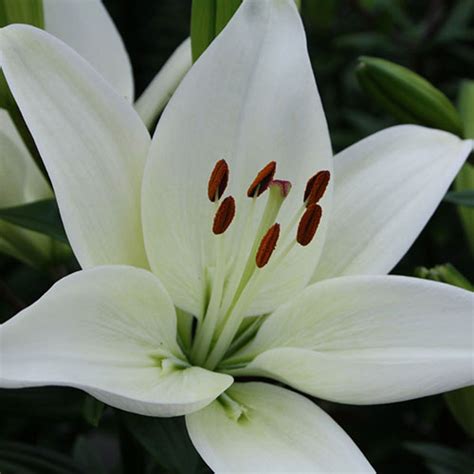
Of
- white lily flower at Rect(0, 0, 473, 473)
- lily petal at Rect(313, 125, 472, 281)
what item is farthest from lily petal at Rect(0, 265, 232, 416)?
lily petal at Rect(313, 125, 472, 281)

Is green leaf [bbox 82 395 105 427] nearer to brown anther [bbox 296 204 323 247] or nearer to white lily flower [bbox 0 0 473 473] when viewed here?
white lily flower [bbox 0 0 473 473]

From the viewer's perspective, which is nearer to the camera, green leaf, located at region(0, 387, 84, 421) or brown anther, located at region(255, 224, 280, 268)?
brown anther, located at region(255, 224, 280, 268)

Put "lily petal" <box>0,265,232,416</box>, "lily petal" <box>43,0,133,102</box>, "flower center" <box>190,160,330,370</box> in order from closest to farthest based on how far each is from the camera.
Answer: "lily petal" <box>0,265,232,416</box> → "flower center" <box>190,160,330,370</box> → "lily petal" <box>43,0,133,102</box>

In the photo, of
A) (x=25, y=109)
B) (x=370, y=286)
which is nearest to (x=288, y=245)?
(x=370, y=286)

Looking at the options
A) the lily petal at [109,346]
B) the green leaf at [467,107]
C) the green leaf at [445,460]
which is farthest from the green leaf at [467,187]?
the lily petal at [109,346]

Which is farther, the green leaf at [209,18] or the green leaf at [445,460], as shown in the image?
the green leaf at [445,460]

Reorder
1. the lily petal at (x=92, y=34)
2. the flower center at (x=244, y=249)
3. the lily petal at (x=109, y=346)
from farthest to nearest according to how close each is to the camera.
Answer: the lily petal at (x=92, y=34) → the flower center at (x=244, y=249) → the lily petal at (x=109, y=346)

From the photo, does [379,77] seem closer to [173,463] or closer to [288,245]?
[288,245]

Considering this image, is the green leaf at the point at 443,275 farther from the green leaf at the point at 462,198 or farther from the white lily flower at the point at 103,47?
the white lily flower at the point at 103,47
